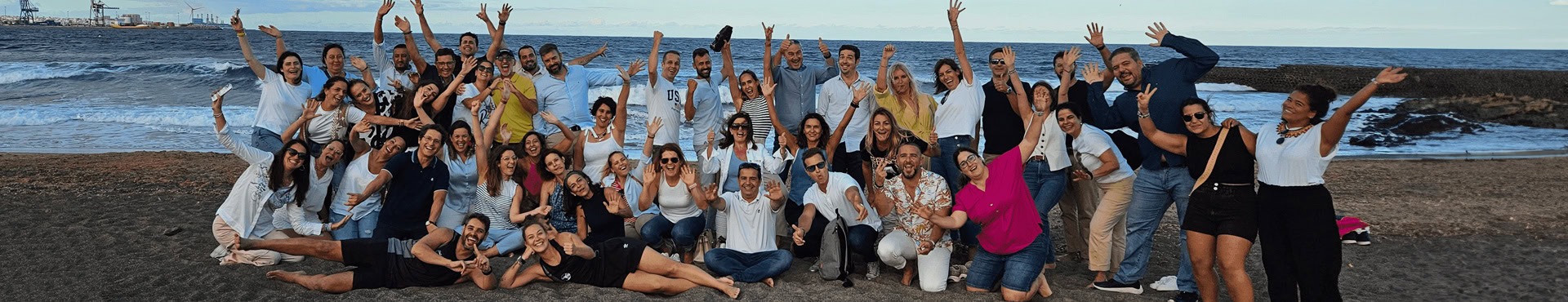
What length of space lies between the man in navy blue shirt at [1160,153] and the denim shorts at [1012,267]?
19.4 inches

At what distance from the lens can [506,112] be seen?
7.63 m

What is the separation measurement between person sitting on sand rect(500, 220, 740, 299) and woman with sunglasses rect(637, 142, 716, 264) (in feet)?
2.04

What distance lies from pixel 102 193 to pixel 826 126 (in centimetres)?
657

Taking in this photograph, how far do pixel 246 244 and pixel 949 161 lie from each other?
4.28 m

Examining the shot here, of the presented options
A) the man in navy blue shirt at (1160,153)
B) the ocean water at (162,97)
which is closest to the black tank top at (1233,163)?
the man in navy blue shirt at (1160,153)

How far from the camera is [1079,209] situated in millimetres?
6793

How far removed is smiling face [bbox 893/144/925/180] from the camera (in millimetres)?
5867

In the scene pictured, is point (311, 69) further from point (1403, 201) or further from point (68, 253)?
point (1403, 201)

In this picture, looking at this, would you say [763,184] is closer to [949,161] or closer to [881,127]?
[881,127]

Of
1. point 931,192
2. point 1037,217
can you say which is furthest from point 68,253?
point 1037,217

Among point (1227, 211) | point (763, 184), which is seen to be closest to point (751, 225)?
point (763, 184)

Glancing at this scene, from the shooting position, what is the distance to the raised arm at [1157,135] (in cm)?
509

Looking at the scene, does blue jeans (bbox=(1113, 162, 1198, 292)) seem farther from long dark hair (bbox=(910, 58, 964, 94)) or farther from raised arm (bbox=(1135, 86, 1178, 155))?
Answer: long dark hair (bbox=(910, 58, 964, 94))

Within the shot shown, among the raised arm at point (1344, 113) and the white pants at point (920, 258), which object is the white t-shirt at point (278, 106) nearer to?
the white pants at point (920, 258)
